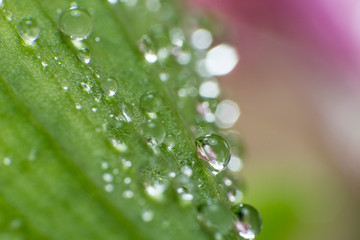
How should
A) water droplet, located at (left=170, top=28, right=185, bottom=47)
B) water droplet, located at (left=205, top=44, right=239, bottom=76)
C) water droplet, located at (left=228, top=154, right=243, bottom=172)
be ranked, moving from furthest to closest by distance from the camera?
water droplet, located at (left=205, top=44, right=239, bottom=76)
water droplet, located at (left=170, top=28, right=185, bottom=47)
water droplet, located at (left=228, top=154, right=243, bottom=172)

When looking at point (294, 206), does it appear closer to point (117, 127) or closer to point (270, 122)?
point (270, 122)

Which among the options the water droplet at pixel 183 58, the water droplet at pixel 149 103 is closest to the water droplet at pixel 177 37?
the water droplet at pixel 183 58

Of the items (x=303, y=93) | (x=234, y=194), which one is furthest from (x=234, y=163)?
(x=303, y=93)

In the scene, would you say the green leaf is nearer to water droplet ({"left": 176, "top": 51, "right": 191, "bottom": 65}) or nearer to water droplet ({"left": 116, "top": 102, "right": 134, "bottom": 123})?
water droplet ({"left": 116, "top": 102, "right": 134, "bottom": 123})

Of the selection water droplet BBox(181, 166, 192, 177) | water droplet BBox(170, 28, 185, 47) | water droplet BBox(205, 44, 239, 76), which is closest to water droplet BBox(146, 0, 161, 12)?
water droplet BBox(170, 28, 185, 47)

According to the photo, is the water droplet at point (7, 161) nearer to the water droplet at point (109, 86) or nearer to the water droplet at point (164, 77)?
the water droplet at point (109, 86)
